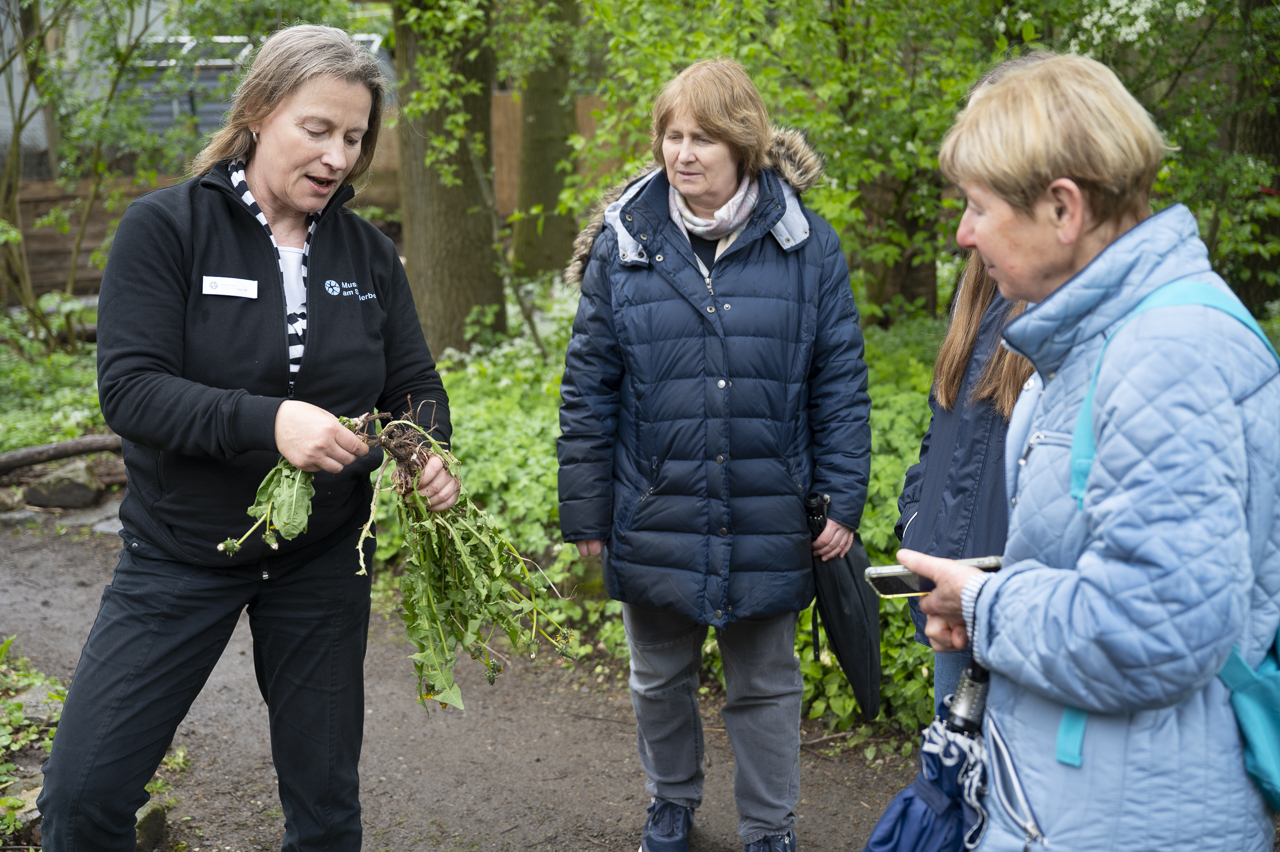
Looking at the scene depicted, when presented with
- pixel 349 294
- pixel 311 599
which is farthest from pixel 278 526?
pixel 349 294

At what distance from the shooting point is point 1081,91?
4.77ft

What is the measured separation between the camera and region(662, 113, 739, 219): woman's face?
2.85 metres

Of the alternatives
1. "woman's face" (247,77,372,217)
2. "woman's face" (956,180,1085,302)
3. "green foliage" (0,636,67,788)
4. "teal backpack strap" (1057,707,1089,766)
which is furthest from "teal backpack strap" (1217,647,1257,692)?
"green foliage" (0,636,67,788)

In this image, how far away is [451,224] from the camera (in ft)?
26.6

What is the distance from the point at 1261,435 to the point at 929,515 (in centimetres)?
105

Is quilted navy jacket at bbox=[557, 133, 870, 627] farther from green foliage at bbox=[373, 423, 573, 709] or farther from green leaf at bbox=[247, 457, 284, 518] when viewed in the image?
green leaf at bbox=[247, 457, 284, 518]

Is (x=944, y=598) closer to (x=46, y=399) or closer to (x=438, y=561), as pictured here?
(x=438, y=561)

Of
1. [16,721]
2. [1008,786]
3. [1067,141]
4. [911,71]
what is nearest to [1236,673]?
[1008,786]

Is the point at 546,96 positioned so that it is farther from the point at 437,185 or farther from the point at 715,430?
the point at 715,430

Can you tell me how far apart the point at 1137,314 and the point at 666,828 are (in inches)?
89.8

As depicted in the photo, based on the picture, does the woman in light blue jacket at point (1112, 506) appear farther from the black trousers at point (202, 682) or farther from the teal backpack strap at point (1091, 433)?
the black trousers at point (202, 682)

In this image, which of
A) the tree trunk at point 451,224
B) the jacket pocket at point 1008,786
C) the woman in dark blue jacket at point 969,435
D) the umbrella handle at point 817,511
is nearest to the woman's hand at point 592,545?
the umbrella handle at point 817,511

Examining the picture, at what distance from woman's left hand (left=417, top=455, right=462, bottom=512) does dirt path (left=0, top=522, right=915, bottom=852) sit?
1.42 meters

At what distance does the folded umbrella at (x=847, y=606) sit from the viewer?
296 centimetres
